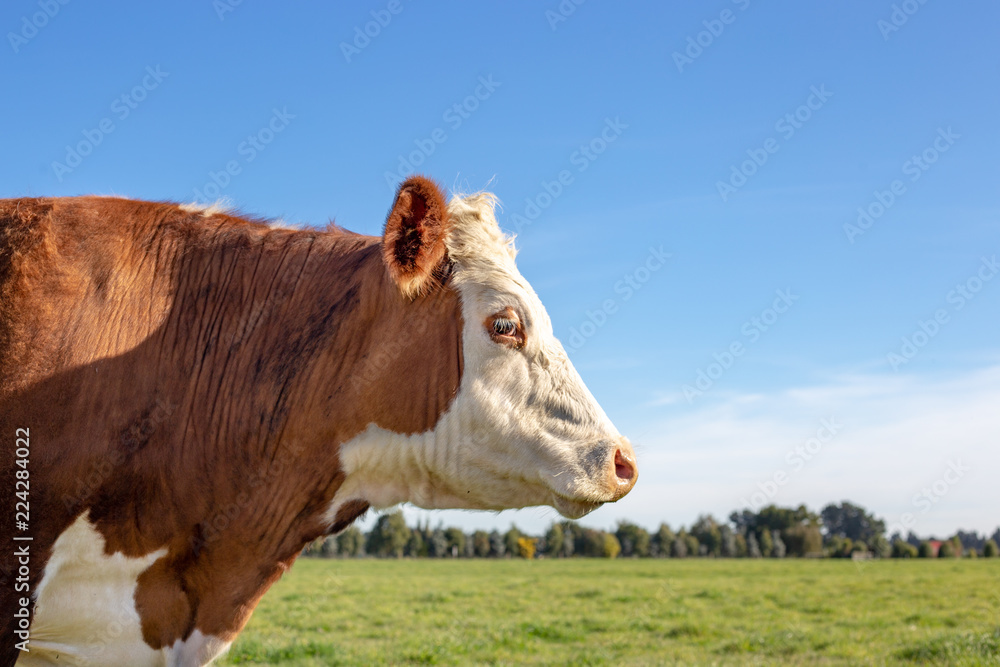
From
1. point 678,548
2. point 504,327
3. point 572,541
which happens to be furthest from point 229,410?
point 678,548

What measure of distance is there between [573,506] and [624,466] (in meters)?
0.25

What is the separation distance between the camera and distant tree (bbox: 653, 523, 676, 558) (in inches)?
3328

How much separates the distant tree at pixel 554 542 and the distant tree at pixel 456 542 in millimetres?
8755

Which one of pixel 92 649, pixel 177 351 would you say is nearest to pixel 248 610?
pixel 92 649

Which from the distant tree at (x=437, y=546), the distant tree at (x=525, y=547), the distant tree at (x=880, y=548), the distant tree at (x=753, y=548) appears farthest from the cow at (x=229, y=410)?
the distant tree at (x=880, y=548)

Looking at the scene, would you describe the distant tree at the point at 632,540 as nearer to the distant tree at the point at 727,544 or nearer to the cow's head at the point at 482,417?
the distant tree at the point at 727,544

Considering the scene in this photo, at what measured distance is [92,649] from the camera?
2816mm

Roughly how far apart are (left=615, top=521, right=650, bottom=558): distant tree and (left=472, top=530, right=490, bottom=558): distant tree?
14530 millimetres

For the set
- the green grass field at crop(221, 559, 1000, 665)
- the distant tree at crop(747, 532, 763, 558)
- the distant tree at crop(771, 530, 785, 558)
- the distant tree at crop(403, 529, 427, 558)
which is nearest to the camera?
the green grass field at crop(221, 559, 1000, 665)

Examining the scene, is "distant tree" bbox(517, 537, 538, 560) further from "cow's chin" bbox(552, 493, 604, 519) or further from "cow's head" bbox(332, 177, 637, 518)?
"cow's head" bbox(332, 177, 637, 518)

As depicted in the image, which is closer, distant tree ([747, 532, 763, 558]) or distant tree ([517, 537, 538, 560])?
distant tree ([517, 537, 538, 560])

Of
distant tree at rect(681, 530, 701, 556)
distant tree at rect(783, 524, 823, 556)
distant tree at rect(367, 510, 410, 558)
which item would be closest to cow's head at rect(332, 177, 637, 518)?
distant tree at rect(367, 510, 410, 558)

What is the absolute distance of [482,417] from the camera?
9.87 ft

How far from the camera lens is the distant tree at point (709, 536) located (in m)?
82.4
